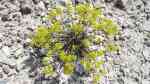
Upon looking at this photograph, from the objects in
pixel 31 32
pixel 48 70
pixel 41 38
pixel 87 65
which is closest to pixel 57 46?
pixel 41 38

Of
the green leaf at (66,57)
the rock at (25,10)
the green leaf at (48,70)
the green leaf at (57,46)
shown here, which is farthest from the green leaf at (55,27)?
the rock at (25,10)

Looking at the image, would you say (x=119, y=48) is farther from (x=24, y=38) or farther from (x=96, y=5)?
(x=24, y=38)

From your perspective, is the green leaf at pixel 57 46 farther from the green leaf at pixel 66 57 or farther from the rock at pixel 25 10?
the rock at pixel 25 10

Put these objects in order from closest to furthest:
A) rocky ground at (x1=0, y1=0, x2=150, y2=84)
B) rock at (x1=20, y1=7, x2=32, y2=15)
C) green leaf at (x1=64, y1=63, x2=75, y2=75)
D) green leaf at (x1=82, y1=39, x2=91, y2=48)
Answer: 1. green leaf at (x1=64, y1=63, x2=75, y2=75)
2. rocky ground at (x1=0, y1=0, x2=150, y2=84)
3. green leaf at (x1=82, y1=39, x2=91, y2=48)
4. rock at (x1=20, y1=7, x2=32, y2=15)

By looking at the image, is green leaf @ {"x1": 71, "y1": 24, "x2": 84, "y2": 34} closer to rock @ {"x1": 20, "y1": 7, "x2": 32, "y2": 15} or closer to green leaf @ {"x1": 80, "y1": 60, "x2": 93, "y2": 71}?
green leaf @ {"x1": 80, "y1": 60, "x2": 93, "y2": 71}

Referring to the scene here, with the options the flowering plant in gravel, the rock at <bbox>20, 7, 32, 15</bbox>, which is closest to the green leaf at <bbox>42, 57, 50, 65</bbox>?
the flowering plant in gravel

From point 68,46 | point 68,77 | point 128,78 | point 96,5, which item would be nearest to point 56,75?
point 68,77
